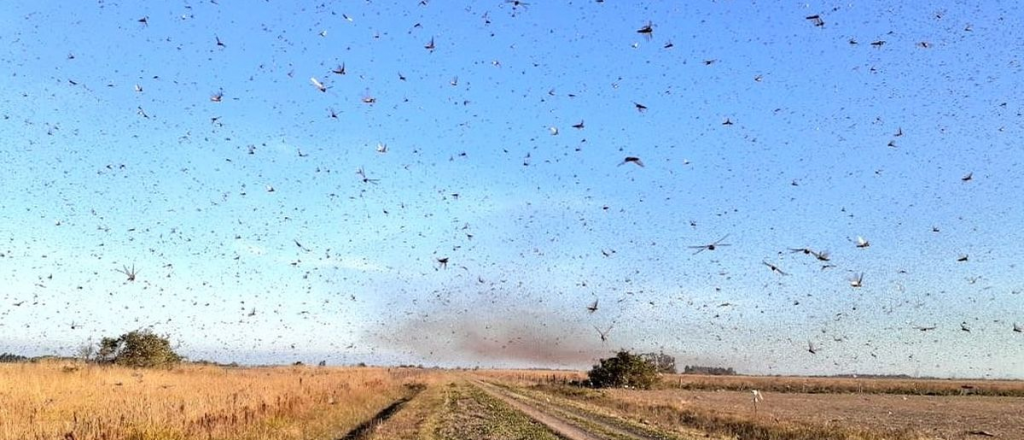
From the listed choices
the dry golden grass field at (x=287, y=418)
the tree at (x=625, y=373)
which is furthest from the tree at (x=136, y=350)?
the tree at (x=625, y=373)

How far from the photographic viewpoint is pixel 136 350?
55.1 metres

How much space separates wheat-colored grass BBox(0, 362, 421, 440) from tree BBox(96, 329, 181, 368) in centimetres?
2319

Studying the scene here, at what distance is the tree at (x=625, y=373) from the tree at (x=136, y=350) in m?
53.9

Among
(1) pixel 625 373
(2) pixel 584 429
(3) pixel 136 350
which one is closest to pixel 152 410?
(2) pixel 584 429

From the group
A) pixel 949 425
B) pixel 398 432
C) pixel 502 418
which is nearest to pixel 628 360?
pixel 949 425

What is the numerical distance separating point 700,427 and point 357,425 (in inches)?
646

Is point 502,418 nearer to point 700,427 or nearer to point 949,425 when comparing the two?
point 700,427

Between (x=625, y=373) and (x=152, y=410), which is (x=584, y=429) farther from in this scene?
(x=625, y=373)

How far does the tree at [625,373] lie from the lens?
8831 cm

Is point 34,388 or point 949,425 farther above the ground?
point 34,388

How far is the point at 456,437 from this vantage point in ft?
66.4

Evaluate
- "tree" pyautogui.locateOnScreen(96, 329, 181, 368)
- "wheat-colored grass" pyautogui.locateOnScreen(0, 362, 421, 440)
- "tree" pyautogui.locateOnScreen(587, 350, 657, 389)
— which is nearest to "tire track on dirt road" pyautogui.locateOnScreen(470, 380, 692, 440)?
"wheat-colored grass" pyautogui.locateOnScreen(0, 362, 421, 440)

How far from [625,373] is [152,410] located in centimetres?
7555

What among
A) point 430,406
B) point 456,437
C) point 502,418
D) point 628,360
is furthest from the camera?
point 628,360
